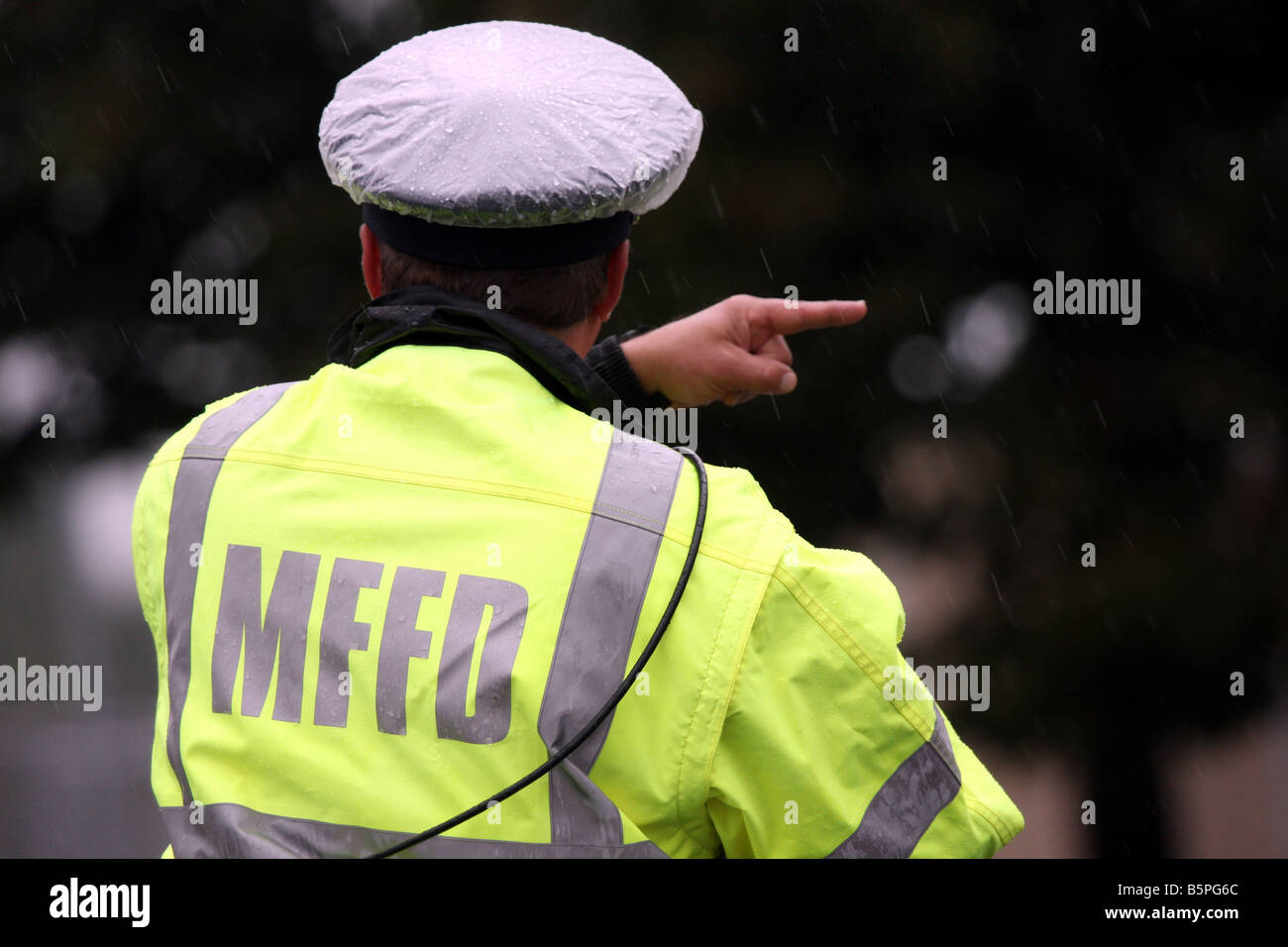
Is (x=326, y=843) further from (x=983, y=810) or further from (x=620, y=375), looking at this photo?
(x=620, y=375)

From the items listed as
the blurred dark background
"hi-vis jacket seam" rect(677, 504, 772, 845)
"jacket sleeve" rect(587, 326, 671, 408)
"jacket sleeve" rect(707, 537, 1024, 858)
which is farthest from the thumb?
the blurred dark background

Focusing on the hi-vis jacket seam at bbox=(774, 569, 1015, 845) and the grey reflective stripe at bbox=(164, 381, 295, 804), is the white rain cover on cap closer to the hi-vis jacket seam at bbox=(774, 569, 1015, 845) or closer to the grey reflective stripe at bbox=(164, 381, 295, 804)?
the grey reflective stripe at bbox=(164, 381, 295, 804)

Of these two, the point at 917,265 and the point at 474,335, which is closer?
the point at 474,335

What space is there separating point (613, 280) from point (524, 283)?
0.16 meters

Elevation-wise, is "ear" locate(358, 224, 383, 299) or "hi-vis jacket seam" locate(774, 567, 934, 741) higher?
"ear" locate(358, 224, 383, 299)

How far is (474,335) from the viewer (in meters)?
1.74

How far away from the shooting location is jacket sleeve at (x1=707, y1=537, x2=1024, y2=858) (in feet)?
5.28

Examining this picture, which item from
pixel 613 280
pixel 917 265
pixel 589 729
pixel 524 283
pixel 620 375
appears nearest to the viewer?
pixel 589 729

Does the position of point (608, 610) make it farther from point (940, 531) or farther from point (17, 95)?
point (17, 95)

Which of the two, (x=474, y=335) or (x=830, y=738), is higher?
(x=474, y=335)

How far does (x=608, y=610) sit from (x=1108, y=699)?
4.13 m

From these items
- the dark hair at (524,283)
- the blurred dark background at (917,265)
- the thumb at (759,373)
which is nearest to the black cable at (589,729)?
the dark hair at (524,283)

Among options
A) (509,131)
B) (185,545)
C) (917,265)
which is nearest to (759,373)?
(509,131)

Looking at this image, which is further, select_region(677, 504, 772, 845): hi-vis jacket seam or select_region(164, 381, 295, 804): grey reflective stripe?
select_region(164, 381, 295, 804): grey reflective stripe
